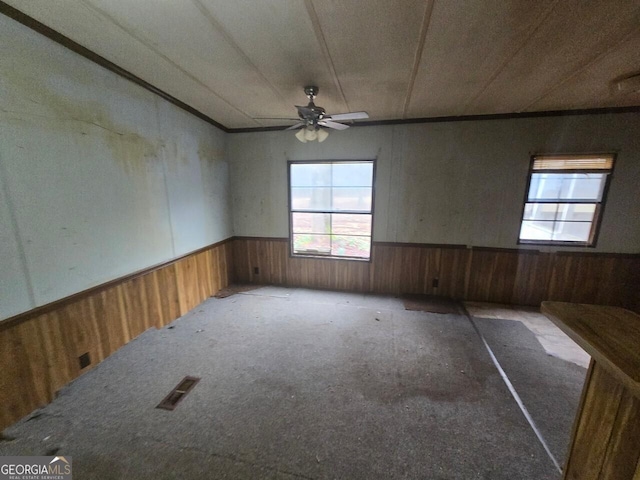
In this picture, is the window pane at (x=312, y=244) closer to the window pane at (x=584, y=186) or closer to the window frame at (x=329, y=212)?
the window frame at (x=329, y=212)

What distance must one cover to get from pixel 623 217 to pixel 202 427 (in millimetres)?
5060

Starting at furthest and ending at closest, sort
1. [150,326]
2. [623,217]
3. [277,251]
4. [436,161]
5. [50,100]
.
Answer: [277,251]
[436,161]
[623,217]
[150,326]
[50,100]

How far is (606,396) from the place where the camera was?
879 mm

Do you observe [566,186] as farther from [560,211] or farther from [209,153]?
[209,153]

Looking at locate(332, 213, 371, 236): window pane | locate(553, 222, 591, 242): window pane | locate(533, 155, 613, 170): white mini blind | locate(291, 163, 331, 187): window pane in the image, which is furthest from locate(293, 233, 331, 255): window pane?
locate(553, 222, 591, 242): window pane

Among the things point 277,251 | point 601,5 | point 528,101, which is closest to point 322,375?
point 277,251

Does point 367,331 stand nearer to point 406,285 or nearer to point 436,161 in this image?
point 406,285

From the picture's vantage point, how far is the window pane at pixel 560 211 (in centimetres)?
316

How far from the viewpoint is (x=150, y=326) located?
272cm

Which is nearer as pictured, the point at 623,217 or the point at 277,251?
the point at 623,217

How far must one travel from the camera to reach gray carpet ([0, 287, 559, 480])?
4.62 ft

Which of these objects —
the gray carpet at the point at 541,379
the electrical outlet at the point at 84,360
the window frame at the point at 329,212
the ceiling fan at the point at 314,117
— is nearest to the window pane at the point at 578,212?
the gray carpet at the point at 541,379

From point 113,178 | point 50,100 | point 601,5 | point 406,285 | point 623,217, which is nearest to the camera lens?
point 601,5

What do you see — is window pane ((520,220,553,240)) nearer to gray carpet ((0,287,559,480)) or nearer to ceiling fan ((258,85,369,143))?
gray carpet ((0,287,559,480))
